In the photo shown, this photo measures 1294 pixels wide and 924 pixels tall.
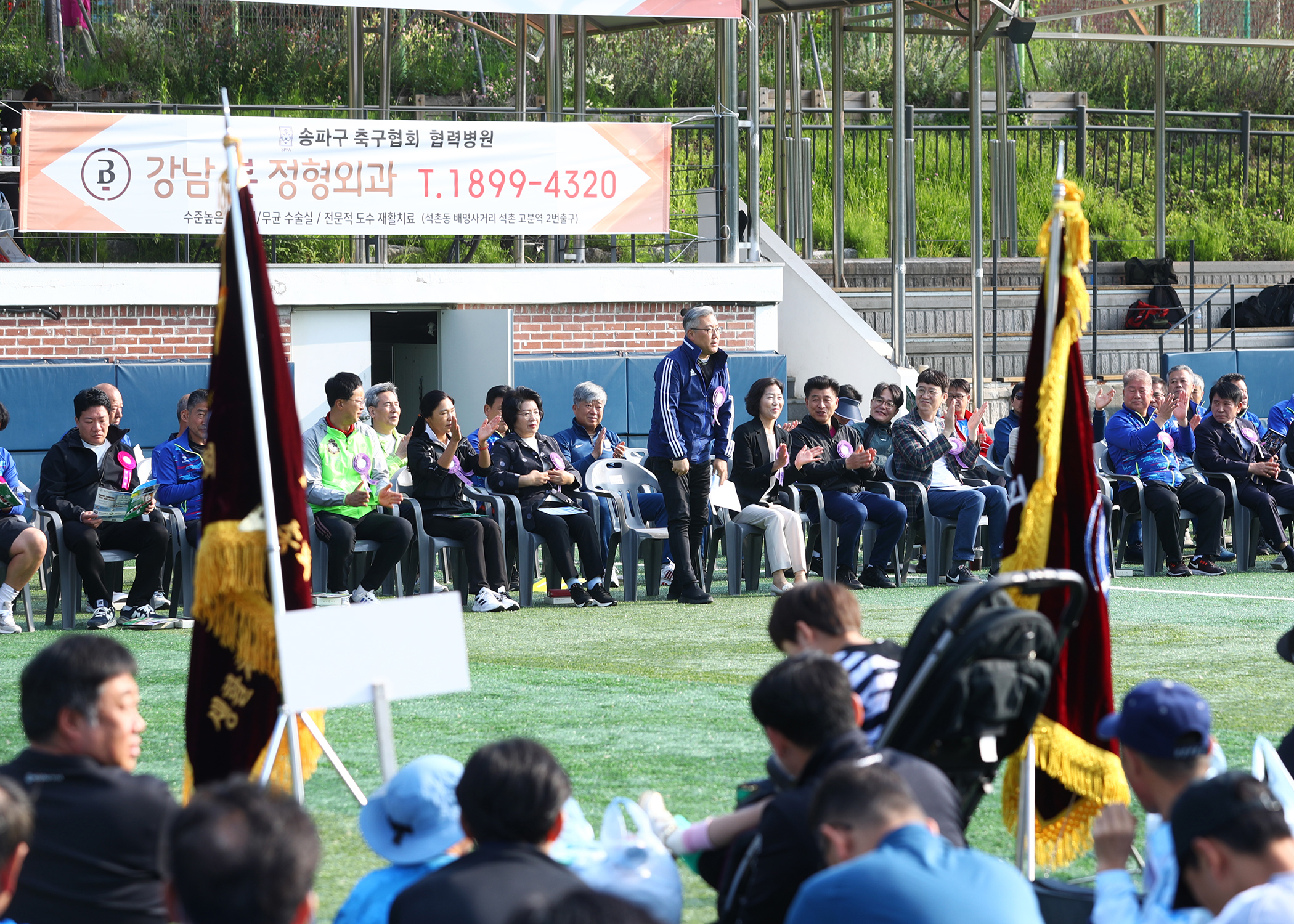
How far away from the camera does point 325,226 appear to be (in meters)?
13.4

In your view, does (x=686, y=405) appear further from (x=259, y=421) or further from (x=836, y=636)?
(x=836, y=636)

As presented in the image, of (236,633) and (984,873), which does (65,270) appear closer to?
(236,633)

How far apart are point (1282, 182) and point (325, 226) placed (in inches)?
730

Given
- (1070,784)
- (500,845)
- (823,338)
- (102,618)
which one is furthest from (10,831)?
(823,338)

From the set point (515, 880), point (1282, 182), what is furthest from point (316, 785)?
point (1282, 182)

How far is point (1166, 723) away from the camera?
327 centimetres

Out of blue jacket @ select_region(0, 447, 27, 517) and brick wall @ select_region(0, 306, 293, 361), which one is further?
brick wall @ select_region(0, 306, 293, 361)

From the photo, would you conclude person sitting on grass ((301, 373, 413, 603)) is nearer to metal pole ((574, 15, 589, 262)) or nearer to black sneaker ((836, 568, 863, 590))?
black sneaker ((836, 568, 863, 590))

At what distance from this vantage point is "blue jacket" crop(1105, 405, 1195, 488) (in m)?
11.8

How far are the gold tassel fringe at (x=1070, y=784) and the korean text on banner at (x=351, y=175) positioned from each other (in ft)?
32.1

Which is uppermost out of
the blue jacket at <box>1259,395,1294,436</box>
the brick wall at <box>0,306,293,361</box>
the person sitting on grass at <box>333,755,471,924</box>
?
the brick wall at <box>0,306,293,361</box>

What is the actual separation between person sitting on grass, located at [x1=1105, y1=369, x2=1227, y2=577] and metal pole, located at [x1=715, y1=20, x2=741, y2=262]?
446 cm

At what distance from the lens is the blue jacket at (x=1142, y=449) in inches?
466

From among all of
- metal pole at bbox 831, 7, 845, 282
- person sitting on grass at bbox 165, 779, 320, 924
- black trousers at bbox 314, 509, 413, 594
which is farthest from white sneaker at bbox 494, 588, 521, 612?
metal pole at bbox 831, 7, 845, 282
